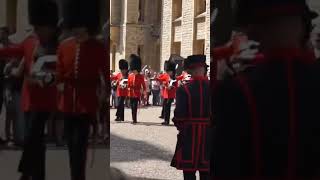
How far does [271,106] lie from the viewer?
3.67 meters

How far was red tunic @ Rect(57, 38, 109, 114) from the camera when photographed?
4008 mm

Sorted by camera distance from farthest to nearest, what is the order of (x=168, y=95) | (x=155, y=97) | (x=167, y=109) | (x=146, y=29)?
(x=146, y=29) < (x=155, y=97) < (x=167, y=109) < (x=168, y=95)

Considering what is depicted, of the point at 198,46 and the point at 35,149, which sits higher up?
the point at 198,46

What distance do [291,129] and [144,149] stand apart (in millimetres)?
7313

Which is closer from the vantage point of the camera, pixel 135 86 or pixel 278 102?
pixel 278 102

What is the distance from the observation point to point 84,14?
13.2 feet

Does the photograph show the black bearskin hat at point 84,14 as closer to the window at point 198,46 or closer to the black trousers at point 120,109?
the black trousers at point 120,109

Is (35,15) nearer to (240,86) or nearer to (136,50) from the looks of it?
(240,86)

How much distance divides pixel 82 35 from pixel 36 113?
0.57 meters

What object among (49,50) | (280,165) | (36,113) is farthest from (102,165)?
(280,165)

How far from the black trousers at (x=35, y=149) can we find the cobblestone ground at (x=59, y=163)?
0.04 meters

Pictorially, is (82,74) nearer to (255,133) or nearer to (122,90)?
(255,133)

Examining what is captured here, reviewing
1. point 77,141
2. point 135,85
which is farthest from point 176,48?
point 77,141

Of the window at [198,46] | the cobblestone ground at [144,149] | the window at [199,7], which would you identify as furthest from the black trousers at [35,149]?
the window at [199,7]
